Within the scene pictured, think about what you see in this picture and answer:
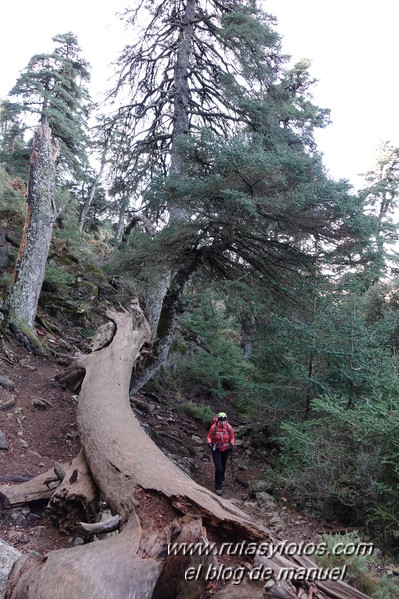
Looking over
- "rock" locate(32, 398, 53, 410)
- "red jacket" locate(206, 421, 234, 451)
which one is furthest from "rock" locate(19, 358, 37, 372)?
"red jacket" locate(206, 421, 234, 451)

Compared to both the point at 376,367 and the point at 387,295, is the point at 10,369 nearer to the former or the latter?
the point at 376,367

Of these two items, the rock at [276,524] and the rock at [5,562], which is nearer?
the rock at [5,562]

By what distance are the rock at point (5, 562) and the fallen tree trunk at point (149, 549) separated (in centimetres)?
8

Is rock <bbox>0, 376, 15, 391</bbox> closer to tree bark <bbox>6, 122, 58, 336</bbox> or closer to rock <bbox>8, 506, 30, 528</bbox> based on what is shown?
tree bark <bbox>6, 122, 58, 336</bbox>

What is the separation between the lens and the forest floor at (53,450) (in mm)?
3848

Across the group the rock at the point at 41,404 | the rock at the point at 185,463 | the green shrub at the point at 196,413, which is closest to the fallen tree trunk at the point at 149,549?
the rock at the point at 41,404

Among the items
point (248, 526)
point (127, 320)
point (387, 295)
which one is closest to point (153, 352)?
point (127, 320)

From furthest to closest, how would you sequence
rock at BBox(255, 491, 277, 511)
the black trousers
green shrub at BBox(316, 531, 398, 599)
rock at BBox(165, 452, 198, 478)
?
1. rock at BBox(165, 452, 198, 478)
2. the black trousers
3. rock at BBox(255, 491, 277, 511)
4. green shrub at BBox(316, 531, 398, 599)

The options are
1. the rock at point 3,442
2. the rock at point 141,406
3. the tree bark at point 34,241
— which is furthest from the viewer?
the rock at point 141,406

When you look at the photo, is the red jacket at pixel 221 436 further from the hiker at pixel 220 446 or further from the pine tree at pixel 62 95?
the pine tree at pixel 62 95

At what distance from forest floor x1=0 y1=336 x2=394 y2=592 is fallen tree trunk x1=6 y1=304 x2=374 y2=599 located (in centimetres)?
85

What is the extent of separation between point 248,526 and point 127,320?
5.82 m

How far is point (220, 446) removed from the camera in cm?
714

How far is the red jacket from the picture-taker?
7.16 meters
